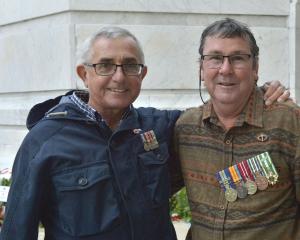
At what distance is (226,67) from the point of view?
270 centimetres

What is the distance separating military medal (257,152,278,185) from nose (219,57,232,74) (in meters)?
0.41

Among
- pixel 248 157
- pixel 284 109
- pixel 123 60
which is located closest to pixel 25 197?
pixel 123 60

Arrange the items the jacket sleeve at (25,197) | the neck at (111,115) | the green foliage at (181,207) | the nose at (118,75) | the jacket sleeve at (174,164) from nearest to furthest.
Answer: the jacket sleeve at (25,197), the nose at (118,75), the neck at (111,115), the jacket sleeve at (174,164), the green foliage at (181,207)

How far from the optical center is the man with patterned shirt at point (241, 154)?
8.71 feet

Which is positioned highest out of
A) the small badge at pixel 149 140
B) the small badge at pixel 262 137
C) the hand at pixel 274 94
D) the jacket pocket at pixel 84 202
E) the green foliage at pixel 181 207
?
the hand at pixel 274 94

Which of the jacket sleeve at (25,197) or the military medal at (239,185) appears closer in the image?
the jacket sleeve at (25,197)

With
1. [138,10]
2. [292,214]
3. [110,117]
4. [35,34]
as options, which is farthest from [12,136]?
[292,214]

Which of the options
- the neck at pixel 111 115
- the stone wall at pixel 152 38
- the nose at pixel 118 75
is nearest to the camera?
the nose at pixel 118 75

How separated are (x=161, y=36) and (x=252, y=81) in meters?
3.42

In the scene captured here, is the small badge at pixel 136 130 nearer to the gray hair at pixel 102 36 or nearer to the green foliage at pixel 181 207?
the gray hair at pixel 102 36

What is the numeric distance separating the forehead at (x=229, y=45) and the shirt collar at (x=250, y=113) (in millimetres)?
241

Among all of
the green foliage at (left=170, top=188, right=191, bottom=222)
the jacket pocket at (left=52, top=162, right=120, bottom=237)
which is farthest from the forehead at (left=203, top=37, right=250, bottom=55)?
the green foliage at (left=170, top=188, right=191, bottom=222)

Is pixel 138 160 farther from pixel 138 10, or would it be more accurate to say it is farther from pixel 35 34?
pixel 35 34

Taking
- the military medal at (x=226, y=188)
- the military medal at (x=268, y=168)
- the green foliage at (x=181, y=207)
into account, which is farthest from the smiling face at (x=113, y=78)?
the green foliage at (x=181, y=207)
